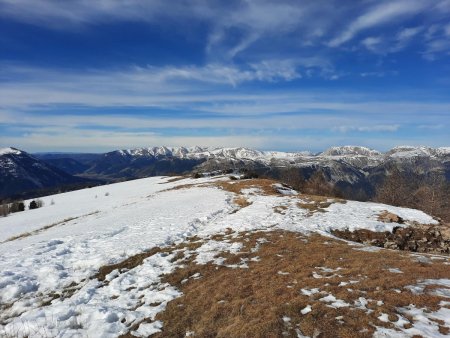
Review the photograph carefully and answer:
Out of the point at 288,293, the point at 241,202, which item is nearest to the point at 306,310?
the point at 288,293

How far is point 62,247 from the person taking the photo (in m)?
22.9

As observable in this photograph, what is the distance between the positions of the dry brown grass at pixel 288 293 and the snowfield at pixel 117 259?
886mm

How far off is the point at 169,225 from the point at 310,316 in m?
19.2

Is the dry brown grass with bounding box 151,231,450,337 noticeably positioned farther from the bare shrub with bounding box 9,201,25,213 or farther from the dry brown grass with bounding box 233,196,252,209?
the bare shrub with bounding box 9,201,25,213

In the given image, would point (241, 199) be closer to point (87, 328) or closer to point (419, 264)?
point (419, 264)

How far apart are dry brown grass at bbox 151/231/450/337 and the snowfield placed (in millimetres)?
886

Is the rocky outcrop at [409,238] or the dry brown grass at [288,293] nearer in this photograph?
the dry brown grass at [288,293]

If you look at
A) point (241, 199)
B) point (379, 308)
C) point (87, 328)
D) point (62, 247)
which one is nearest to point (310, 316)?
point (379, 308)

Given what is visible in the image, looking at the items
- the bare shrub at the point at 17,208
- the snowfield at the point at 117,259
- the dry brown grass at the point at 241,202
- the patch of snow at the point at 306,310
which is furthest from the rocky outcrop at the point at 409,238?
the bare shrub at the point at 17,208

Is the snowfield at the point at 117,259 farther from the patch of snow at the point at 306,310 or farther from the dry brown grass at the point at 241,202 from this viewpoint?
the dry brown grass at the point at 241,202

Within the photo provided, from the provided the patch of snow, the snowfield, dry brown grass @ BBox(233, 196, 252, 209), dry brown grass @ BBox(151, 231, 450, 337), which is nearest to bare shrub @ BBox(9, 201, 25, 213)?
the snowfield

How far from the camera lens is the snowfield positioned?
42.8 feet

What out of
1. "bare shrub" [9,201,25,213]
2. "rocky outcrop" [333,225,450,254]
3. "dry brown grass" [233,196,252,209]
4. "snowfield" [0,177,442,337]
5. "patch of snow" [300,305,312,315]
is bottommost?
"bare shrub" [9,201,25,213]

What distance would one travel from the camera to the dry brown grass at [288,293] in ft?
36.3
